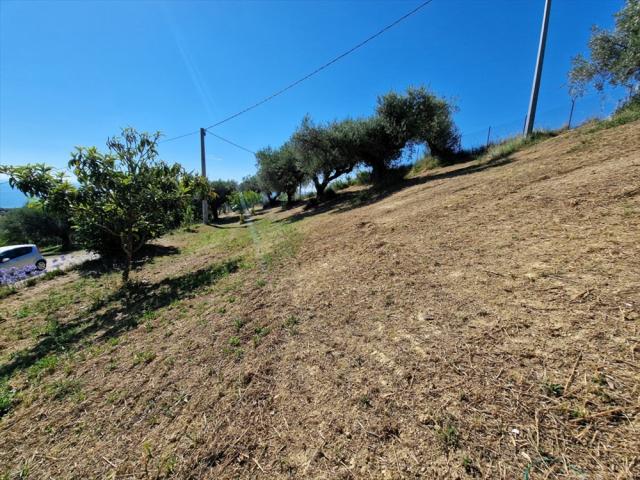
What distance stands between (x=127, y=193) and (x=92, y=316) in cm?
341

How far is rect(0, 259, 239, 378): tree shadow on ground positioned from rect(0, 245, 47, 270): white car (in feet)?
33.9

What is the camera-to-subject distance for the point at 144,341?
4078 mm

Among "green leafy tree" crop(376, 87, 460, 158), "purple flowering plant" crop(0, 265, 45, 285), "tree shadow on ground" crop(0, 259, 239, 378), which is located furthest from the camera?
"green leafy tree" crop(376, 87, 460, 158)

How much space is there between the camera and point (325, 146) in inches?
640

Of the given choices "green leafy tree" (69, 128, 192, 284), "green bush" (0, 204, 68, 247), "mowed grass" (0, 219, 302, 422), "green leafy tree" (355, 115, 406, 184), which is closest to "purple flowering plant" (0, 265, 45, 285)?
"mowed grass" (0, 219, 302, 422)

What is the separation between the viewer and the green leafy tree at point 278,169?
22594 millimetres

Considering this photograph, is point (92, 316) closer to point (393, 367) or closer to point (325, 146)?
point (393, 367)

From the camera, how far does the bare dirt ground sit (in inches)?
63.2

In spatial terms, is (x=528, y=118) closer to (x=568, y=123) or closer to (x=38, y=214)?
(x=568, y=123)

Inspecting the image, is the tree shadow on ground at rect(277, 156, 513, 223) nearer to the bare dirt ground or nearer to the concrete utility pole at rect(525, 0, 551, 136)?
the concrete utility pole at rect(525, 0, 551, 136)

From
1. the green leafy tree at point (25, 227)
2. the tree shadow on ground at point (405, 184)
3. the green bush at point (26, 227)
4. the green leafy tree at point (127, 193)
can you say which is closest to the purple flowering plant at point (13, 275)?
the green leafy tree at point (127, 193)

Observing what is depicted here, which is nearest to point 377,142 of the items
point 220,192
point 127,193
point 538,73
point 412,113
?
point 412,113

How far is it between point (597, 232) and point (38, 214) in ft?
154

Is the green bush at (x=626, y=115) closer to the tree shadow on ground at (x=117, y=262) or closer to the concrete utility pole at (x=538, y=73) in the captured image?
the concrete utility pole at (x=538, y=73)
